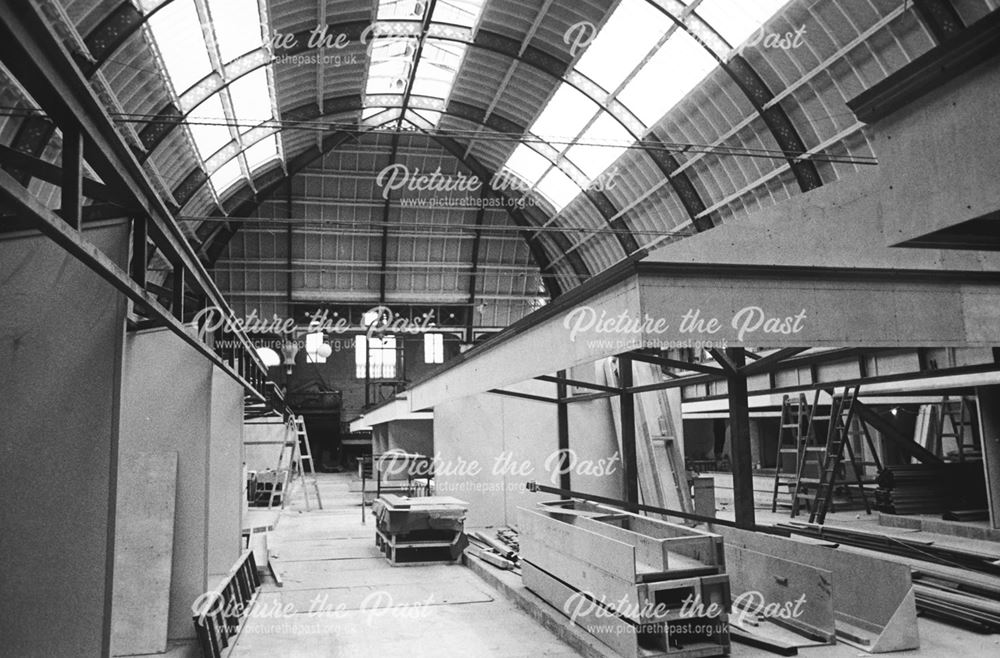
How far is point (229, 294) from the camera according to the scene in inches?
1396

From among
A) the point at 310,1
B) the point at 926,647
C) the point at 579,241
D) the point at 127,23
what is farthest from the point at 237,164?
the point at 926,647

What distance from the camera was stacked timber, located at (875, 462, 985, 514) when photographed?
16.7 meters

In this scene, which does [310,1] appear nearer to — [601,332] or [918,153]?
→ [601,332]

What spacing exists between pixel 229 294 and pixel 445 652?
30553mm

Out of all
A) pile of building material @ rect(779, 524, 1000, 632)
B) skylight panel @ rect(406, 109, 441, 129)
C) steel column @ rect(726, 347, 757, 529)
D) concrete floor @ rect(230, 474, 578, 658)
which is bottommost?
concrete floor @ rect(230, 474, 578, 658)

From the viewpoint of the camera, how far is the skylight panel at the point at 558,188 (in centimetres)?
2939

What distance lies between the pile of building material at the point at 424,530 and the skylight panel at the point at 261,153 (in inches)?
645

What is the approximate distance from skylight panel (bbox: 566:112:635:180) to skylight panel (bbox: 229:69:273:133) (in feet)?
32.3

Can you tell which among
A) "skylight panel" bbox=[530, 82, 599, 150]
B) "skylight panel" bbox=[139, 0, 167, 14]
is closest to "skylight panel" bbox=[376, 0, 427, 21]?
"skylight panel" bbox=[530, 82, 599, 150]

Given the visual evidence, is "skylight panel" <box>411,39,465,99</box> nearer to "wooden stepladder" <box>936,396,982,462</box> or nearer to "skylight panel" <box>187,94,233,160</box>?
"skylight panel" <box>187,94,233,160</box>

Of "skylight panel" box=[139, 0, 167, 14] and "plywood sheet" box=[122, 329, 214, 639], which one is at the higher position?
"skylight panel" box=[139, 0, 167, 14]

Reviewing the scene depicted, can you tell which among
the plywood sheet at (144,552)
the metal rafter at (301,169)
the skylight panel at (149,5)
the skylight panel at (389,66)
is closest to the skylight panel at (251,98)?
the skylight panel at (389,66)

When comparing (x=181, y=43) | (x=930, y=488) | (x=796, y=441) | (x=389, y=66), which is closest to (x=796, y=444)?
(x=796, y=441)

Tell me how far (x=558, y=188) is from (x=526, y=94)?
5.48 metres
